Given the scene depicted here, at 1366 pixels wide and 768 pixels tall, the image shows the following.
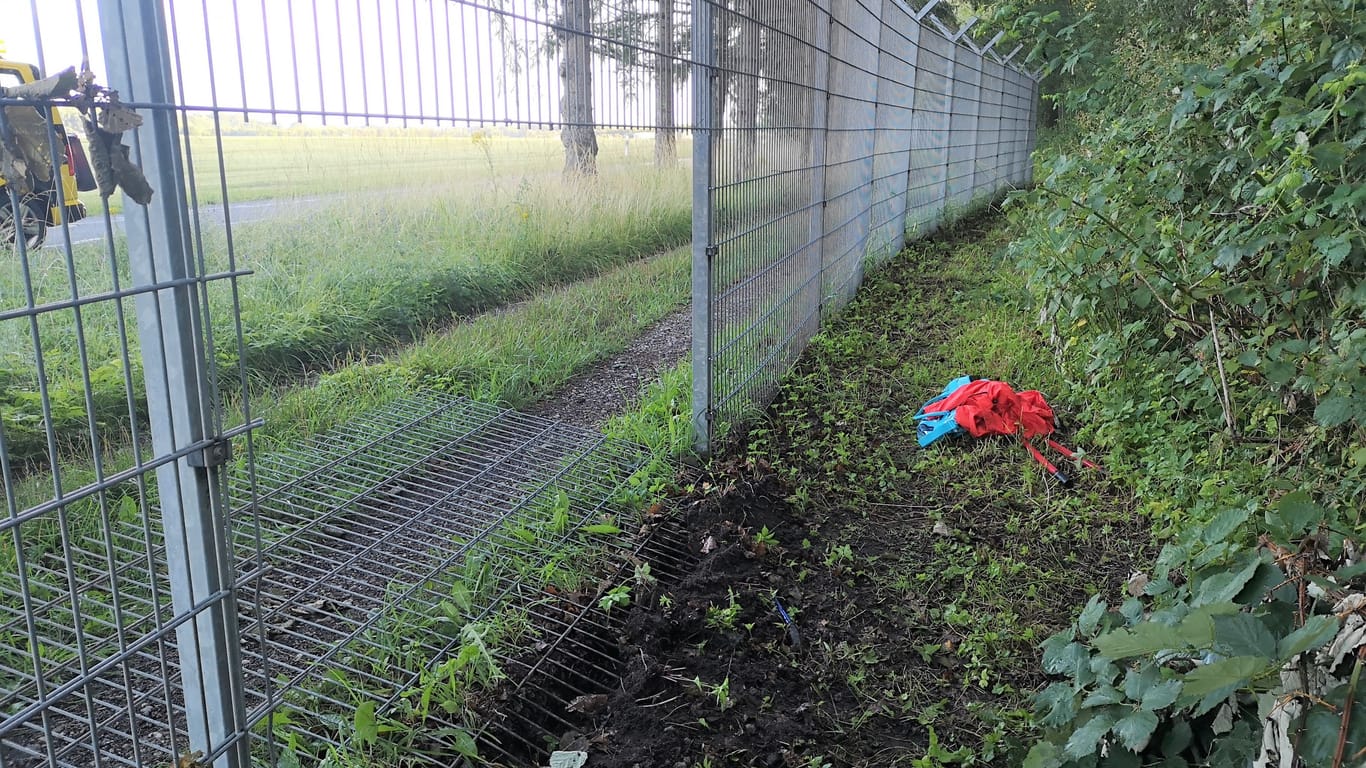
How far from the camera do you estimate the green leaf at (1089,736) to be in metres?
1.76

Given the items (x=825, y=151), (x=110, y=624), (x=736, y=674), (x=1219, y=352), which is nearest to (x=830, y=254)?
(x=825, y=151)

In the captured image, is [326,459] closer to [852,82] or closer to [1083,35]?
[852,82]

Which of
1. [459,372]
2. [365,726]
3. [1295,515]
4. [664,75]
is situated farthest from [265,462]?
[1295,515]

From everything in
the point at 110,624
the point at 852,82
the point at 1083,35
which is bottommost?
the point at 110,624

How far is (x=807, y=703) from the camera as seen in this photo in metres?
2.47

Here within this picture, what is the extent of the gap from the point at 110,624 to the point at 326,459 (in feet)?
4.50

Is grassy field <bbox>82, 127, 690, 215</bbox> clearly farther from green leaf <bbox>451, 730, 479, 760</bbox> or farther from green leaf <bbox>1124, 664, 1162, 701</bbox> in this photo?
green leaf <bbox>1124, 664, 1162, 701</bbox>

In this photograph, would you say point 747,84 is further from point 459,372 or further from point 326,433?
point 326,433

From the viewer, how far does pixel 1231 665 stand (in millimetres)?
1398

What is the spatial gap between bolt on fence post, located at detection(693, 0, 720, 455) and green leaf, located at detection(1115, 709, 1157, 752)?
2.35 metres

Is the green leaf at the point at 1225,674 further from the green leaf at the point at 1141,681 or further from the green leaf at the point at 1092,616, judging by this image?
the green leaf at the point at 1092,616

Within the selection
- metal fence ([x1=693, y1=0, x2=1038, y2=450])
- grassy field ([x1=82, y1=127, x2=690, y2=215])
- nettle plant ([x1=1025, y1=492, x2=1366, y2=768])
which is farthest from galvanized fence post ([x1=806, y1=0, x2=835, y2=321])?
nettle plant ([x1=1025, y1=492, x2=1366, y2=768])

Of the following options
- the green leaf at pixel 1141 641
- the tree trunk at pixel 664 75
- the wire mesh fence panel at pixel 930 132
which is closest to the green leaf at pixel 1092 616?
the green leaf at pixel 1141 641

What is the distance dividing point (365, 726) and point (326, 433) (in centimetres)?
233
